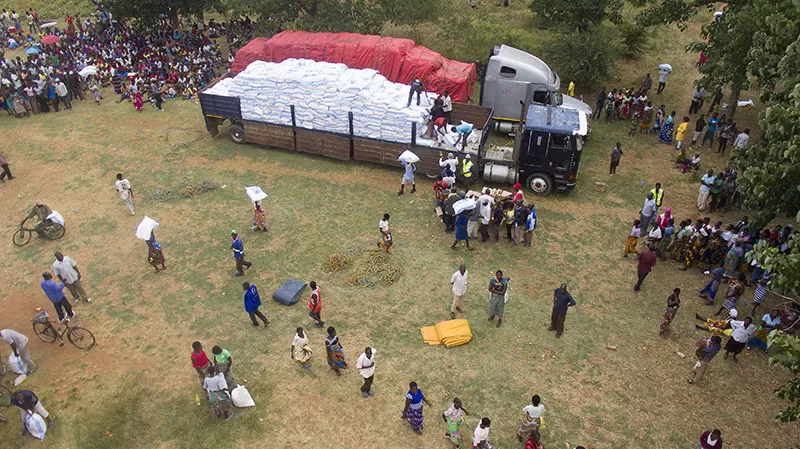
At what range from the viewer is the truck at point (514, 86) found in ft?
65.5

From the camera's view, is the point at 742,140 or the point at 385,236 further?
the point at 742,140

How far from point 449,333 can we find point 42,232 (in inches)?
461

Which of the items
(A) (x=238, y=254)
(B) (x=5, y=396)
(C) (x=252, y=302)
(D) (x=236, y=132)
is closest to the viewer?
(B) (x=5, y=396)

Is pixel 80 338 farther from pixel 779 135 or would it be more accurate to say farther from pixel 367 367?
pixel 779 135

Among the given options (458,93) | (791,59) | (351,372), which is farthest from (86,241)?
(791,59)

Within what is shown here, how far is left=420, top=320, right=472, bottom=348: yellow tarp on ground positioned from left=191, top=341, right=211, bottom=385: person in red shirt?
4.57 metres

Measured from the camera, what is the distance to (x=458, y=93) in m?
21.8

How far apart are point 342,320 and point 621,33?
73.6 feet

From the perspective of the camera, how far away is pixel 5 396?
10.7 meters

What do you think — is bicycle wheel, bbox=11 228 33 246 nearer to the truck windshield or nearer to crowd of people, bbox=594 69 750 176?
the truck windshield

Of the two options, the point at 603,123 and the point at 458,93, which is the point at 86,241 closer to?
the point at 458,93

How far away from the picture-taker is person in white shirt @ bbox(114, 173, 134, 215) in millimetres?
15695

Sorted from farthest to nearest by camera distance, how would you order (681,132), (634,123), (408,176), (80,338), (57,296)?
1. (634,123)
2. (681,132)
3. (408,176)
4. (57,296)
5. (80,338)

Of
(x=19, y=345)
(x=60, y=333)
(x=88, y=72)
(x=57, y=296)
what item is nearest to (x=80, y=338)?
(x=60, y=333)
